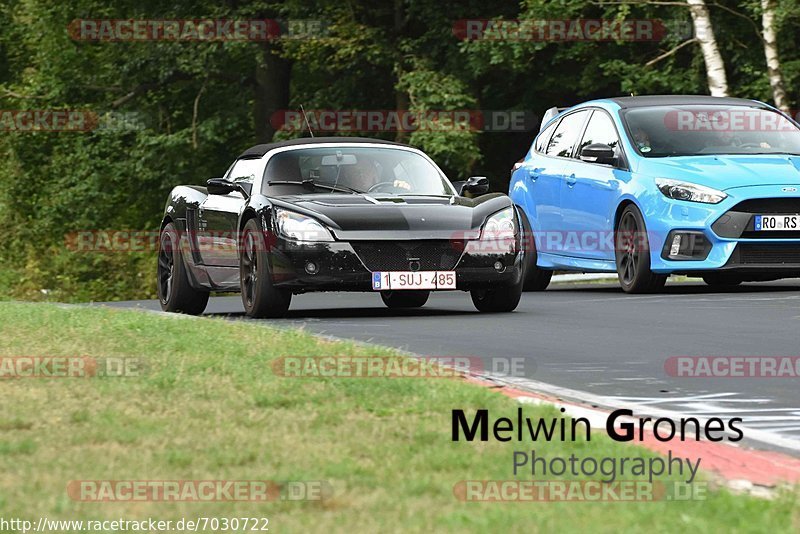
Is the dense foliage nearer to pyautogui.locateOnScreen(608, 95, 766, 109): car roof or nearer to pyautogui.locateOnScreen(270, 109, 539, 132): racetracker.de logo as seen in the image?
pyautogui.locateOnScreen(270, 109, 539, 132): racetracker.de logo

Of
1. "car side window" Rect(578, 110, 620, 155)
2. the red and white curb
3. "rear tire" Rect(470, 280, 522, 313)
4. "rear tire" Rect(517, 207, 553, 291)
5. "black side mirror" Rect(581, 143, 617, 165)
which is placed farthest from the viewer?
"rear tire" Rect(517, 207, 553, 291)

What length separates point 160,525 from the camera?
5.56 metres

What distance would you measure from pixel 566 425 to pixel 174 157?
32890 mm

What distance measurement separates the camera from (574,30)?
3294cm

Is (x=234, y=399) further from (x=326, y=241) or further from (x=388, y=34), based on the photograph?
(x=388, y=34)

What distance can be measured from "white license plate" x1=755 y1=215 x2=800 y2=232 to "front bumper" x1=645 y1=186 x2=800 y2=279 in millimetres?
37

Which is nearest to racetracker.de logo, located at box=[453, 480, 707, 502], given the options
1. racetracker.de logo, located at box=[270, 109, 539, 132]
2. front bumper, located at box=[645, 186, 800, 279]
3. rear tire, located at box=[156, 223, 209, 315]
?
front bumper, located at box=[645, 186, 800, 279]

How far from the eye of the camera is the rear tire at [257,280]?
46.8ft

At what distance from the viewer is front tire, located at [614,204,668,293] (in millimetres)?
16516

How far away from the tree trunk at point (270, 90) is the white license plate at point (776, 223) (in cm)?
2512

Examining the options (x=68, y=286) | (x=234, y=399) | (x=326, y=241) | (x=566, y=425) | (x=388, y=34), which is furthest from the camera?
(x=68, y=286)

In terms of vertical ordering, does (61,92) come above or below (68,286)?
above

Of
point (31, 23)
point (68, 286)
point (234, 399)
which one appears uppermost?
point (234, 399)

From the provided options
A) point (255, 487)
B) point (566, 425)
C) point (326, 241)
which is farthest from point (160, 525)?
point (326, 241)
